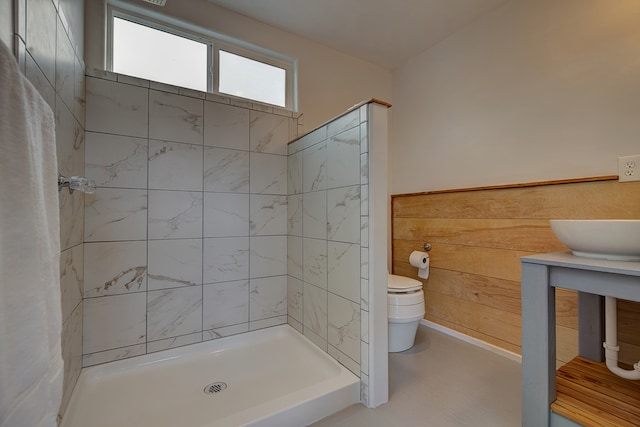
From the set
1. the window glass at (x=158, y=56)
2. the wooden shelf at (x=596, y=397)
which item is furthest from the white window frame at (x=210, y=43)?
the wooden shelf at (x=596, y=397)

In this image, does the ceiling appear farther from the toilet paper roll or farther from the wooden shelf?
the wooden shelf

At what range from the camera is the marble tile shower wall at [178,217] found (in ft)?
5.30

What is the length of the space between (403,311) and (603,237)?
1144mm

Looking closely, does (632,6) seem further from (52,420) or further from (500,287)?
(52,420)

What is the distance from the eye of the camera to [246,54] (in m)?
2.19

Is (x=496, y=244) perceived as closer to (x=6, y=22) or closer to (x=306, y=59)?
(x=306, y=59)

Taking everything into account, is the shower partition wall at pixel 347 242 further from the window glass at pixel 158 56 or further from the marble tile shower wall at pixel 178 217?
the window glass at pixel 158 56

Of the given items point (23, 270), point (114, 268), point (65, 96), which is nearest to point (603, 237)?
point (23, 270)

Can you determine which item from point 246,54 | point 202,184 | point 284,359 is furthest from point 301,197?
point 246,54

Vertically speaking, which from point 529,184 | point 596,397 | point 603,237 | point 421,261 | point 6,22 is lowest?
point 596,397

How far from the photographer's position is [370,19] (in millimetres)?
2150

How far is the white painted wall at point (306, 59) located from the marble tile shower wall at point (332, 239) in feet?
2.00

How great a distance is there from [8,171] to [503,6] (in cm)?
271

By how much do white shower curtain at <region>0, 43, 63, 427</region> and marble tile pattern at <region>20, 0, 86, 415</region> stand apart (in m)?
0.39
